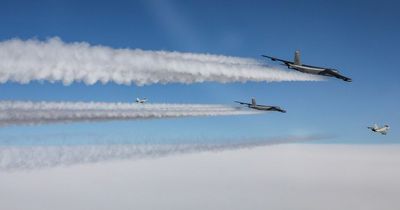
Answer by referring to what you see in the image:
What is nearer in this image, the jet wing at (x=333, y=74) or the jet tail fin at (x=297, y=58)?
the jet wing at (x=333, y=74)

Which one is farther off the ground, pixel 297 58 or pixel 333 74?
pixel 297 58

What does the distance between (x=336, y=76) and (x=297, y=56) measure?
7567 millimetres

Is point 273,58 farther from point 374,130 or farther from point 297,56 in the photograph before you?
point 374,130

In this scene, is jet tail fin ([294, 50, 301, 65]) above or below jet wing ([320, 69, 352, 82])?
above

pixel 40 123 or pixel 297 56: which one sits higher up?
pixel 297 56

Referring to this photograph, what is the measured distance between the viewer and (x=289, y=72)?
7175cm

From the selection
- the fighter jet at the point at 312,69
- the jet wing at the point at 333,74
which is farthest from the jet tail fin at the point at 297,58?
the jet wing at the point at 333,74

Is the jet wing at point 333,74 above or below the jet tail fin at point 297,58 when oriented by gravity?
below

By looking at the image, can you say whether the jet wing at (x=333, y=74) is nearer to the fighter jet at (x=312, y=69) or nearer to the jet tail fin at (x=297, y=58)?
the fighter jet at (x=312, y=69)

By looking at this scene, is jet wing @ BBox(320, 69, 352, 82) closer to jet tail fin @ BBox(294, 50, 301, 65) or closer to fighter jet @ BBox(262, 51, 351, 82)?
fighter jet @ BBox(262, 51, 351, 82)

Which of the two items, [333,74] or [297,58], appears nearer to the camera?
[333,74]

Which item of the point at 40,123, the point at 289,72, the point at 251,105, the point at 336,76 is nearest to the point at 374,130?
the point at 251,105

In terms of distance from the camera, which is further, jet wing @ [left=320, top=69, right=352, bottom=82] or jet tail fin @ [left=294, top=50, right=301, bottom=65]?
jet tail fin @ [left=294, top=50, right=301, bottom=65]

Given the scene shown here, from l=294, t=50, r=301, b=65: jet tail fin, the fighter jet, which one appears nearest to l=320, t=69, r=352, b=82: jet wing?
the fighter jet
